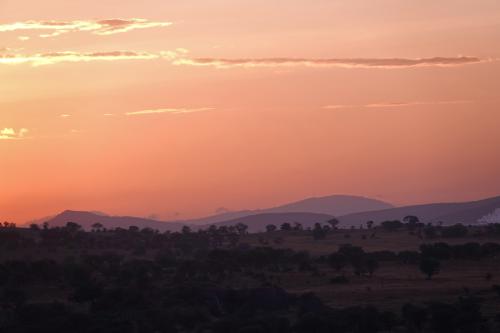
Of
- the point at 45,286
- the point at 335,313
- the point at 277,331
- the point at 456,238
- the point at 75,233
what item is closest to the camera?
the point at 277,331

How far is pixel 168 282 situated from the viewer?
284ft

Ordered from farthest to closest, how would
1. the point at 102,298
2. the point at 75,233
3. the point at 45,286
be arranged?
1. the point at 75,233
2. the point at 45,286
3. the point at 102,298

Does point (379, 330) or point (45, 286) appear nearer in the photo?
point (379, 330)

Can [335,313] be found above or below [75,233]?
below

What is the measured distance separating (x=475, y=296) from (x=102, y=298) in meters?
27.0

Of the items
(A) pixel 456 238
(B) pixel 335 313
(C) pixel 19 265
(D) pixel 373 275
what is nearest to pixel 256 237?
(A) pixel 456 238

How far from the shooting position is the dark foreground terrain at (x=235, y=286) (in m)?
60.7

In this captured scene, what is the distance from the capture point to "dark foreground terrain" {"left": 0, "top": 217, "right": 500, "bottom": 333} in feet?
199

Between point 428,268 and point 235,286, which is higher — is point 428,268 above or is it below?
above

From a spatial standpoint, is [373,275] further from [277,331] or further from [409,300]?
[277,331]

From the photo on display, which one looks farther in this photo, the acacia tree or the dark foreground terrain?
the acacia tree

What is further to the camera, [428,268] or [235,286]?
[428,268]

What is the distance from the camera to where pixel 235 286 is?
289 ft

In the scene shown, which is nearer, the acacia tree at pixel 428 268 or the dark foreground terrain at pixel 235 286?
the dark foreground terrain at pixel 235 286
